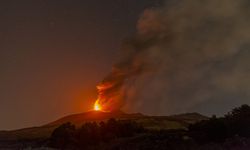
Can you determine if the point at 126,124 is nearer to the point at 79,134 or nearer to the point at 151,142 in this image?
the point at 79,134

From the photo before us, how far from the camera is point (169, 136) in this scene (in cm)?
7581

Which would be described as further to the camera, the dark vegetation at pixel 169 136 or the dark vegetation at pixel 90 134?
the dark vegetation at pixel 90 134

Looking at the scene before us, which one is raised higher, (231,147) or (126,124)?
(126,124)

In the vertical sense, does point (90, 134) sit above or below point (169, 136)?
above

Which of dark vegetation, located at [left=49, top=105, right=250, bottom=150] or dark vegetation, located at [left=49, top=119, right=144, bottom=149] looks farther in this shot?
dark vegetation, located at [left=49, top=119, right=144, bottom=149]

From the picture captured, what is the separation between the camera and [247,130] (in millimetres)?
84062

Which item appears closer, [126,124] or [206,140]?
[206,140]

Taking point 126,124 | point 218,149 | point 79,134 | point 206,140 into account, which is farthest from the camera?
point 126,124

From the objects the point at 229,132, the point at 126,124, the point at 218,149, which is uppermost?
the point at 126,124

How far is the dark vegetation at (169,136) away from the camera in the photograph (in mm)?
62344

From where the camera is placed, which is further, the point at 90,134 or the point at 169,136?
the point at 90,134

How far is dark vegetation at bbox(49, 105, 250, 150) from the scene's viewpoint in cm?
6234

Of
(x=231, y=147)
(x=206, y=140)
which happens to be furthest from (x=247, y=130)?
(x=231, y=147)

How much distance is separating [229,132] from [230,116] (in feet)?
40.3
